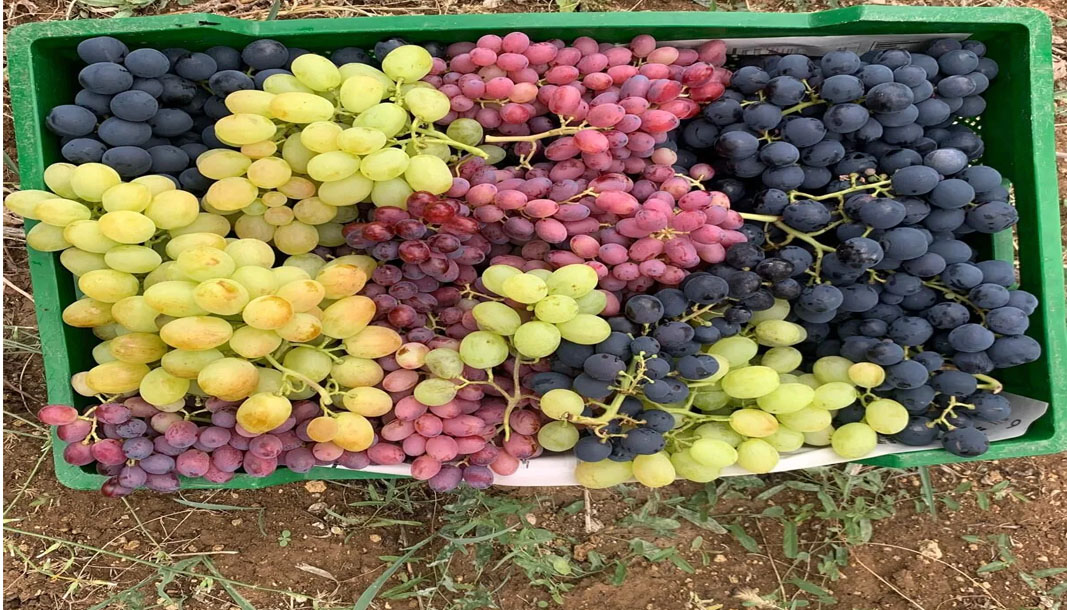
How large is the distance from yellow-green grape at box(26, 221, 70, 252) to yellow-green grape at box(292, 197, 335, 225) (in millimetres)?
349

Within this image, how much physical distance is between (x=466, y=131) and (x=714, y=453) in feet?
2.15

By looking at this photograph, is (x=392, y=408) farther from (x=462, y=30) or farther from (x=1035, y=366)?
(x=1035, y=366)

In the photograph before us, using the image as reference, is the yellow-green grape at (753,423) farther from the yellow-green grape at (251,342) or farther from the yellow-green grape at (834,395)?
the yellow-green grape at (251,342)

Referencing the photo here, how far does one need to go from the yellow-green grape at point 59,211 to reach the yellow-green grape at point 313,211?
0.31 m

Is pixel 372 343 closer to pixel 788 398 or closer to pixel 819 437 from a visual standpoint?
pixel 788 398

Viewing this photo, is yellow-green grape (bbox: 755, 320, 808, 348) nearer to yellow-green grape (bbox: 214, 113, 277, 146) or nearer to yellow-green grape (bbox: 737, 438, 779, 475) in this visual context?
yellow-green grape (bbox: 737, 438, 779, 475)

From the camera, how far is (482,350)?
44.0 inches

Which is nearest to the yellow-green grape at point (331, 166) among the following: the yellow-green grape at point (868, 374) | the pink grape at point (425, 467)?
the pink grape at point (425, 467)

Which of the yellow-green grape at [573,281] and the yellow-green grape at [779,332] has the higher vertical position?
the yellow-green grape at [573,281]

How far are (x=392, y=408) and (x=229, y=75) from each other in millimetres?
596

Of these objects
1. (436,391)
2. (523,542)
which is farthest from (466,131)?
(523,542)

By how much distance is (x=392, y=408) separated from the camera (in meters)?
1.21

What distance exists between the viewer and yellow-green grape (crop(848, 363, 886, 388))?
119cm

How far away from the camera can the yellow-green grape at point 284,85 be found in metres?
1.16
